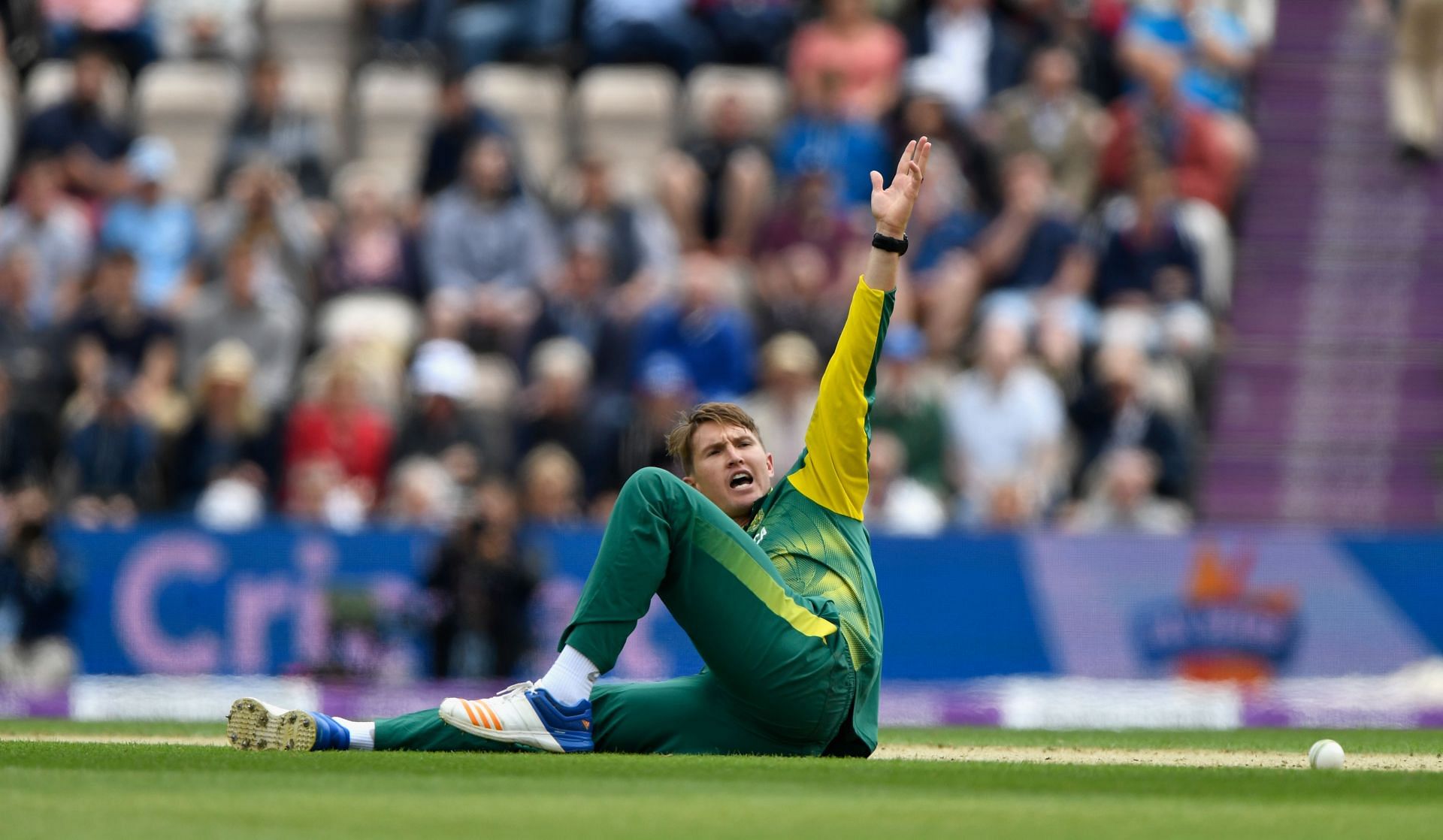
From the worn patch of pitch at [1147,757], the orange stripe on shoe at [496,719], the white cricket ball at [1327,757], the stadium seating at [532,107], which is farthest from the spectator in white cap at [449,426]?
the white cricket ball at [1327,757]

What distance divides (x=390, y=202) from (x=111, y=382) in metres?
3.02

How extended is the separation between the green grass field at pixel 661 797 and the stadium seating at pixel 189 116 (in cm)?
1188

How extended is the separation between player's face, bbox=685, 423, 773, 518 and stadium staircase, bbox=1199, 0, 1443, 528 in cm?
906

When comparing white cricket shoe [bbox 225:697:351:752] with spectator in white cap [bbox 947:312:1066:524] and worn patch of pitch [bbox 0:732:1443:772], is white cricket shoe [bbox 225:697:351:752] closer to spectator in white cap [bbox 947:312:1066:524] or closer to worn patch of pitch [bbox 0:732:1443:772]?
worn patch of pitch [bbox 0:732:1443:772]

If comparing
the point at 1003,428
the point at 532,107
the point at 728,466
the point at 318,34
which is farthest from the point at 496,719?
the point at 318,34

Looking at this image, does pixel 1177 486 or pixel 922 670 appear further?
pixel 1177 486

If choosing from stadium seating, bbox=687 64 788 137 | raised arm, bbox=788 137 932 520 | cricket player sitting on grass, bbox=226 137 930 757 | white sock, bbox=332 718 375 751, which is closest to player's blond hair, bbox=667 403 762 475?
cricket player sitting on grass, bbox=226 137 930 757

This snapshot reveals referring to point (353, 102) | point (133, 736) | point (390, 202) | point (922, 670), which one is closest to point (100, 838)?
point (133, 736)

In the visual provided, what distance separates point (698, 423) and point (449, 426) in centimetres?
783

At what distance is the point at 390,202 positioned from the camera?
17.6 m

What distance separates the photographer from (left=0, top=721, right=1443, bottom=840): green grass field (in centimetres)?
545

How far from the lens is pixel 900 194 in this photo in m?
7.46

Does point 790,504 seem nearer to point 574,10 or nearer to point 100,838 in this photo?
point 100,838

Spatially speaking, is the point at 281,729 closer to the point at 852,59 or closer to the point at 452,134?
the point at 452,134
